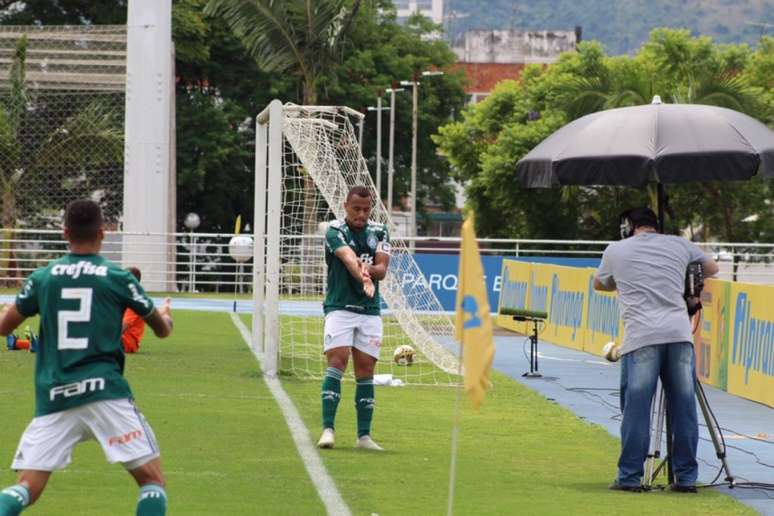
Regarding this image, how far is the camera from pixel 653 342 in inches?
398

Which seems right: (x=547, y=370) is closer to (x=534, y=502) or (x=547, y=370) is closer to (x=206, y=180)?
(x=534, y=502)

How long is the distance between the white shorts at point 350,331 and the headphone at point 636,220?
203cm

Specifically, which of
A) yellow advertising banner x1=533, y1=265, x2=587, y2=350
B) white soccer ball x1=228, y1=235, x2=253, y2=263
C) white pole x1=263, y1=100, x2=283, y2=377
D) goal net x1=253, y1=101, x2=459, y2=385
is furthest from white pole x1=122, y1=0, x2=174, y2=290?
white pole x1=263, y1=100, x2=283, y2=377

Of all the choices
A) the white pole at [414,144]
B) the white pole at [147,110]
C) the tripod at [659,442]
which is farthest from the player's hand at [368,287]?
the white pole at [414,144]

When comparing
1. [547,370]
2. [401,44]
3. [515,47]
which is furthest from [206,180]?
[515,47]

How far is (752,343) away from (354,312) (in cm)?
672

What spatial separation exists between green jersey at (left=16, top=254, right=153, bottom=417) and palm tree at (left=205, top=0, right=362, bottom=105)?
24.0 m

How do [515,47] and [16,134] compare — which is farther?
[515,47]

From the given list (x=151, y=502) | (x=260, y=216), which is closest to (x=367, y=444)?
(x=151, y=502)

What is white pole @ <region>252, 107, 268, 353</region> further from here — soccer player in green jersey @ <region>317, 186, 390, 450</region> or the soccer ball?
soccer player in green jersey @ <region>317, 186, 390, 450</region>

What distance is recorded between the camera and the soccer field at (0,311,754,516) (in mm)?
9227

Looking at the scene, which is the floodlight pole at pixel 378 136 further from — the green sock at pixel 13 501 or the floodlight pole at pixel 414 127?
the green sock at pixel 13 501

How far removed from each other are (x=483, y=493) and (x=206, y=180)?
4695 cm

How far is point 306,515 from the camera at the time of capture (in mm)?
8664
